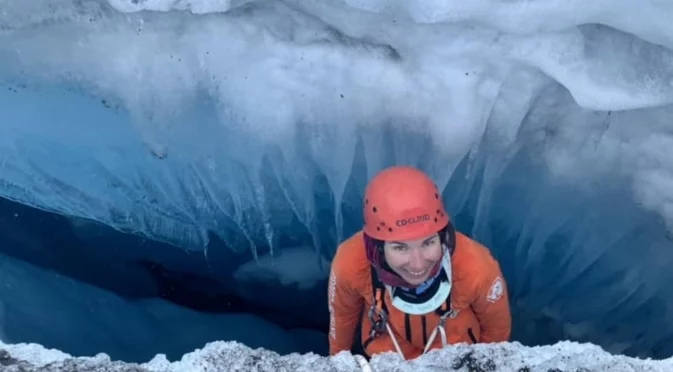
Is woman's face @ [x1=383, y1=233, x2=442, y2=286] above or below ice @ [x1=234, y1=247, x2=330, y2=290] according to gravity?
above

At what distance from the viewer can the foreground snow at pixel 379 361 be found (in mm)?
1591

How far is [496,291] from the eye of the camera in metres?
2.32

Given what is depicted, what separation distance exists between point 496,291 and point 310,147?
685 mm

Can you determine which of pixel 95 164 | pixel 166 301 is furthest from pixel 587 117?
pixel 166 301

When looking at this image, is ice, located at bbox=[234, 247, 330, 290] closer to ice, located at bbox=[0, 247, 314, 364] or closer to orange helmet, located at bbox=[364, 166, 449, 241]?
ice, located at bbox=[0, 247, 314, 364]

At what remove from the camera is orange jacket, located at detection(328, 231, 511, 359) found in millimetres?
2287

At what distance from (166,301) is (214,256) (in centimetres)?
33

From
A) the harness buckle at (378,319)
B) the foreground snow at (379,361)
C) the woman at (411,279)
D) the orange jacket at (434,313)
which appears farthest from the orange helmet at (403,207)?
the foreground snow at (379,361)

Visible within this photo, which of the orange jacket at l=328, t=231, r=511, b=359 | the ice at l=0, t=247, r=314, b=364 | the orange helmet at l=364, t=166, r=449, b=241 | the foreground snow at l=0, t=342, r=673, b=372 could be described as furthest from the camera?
the ice at l=0, t=247, r=314, b=364

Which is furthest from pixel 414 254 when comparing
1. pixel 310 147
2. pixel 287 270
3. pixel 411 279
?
pixel 287 270

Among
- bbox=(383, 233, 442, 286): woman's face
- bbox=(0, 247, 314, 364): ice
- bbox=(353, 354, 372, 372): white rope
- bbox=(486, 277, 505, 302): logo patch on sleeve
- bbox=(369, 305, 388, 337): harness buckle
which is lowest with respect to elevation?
bbox=(0, 247, 314, 364): ice

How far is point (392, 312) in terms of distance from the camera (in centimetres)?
239

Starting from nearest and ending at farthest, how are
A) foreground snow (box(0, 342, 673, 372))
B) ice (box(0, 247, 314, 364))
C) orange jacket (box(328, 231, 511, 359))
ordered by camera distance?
foreground snow (box(0, 342, 673, 372))
orange jacket (box(328, 231, 511, 359))
ice (box(0, 247, 314, 364))

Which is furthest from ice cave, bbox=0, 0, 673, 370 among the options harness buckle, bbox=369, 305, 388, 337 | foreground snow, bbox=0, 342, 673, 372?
foreground snow, bbox=0, 342, 673, 372
